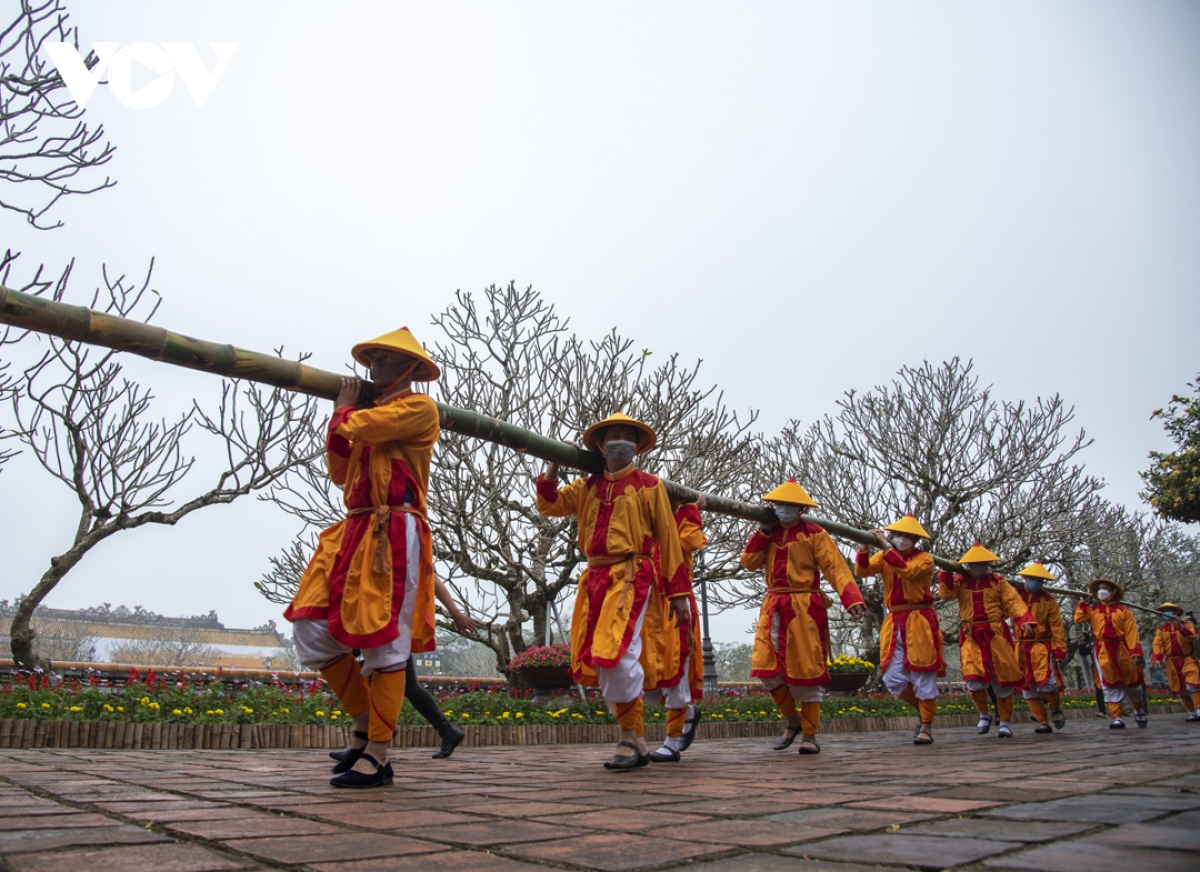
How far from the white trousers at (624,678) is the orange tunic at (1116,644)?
9.38m

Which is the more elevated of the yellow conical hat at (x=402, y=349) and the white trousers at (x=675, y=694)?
the yellow conical hat at (x=402, y=349)

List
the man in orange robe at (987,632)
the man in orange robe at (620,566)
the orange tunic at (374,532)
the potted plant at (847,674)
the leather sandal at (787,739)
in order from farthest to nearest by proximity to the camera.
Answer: the potted plant at (847,674) → the man in orange robe at (987,632) → the leather sandal at (787,739) → the man in orange robe at (620,566) → the orange tunic at (374,532)

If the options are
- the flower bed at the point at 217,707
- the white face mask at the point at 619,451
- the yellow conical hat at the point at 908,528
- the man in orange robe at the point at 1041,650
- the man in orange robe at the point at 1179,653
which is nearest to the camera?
the white face mask at the point at 619,451

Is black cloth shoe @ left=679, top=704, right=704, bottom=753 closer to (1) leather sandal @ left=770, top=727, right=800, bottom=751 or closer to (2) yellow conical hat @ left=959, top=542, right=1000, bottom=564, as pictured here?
(1) leather sandal @ left=770, top=727, right=800, bottom=751

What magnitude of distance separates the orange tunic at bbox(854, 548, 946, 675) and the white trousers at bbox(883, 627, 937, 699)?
0.13ft

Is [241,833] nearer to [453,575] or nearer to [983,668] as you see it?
[983,668]

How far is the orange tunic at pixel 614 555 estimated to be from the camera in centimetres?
483

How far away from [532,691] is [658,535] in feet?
21.1

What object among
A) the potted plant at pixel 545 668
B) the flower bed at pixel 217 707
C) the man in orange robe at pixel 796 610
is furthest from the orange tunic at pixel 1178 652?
the man in orange robe at pixel 796 610

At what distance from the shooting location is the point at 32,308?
10.7ft

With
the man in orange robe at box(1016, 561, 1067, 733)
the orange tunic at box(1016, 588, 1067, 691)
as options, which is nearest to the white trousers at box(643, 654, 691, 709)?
the man in orange robe at box(1016, 561, 1067, 733)

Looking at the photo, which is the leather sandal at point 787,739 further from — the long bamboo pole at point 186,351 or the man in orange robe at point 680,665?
the long bamboo pole at point 186,351

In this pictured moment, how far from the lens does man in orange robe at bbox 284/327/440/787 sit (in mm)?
3605

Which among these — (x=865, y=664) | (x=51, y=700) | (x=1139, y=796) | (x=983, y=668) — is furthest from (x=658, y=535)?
(x=865, y=664)
